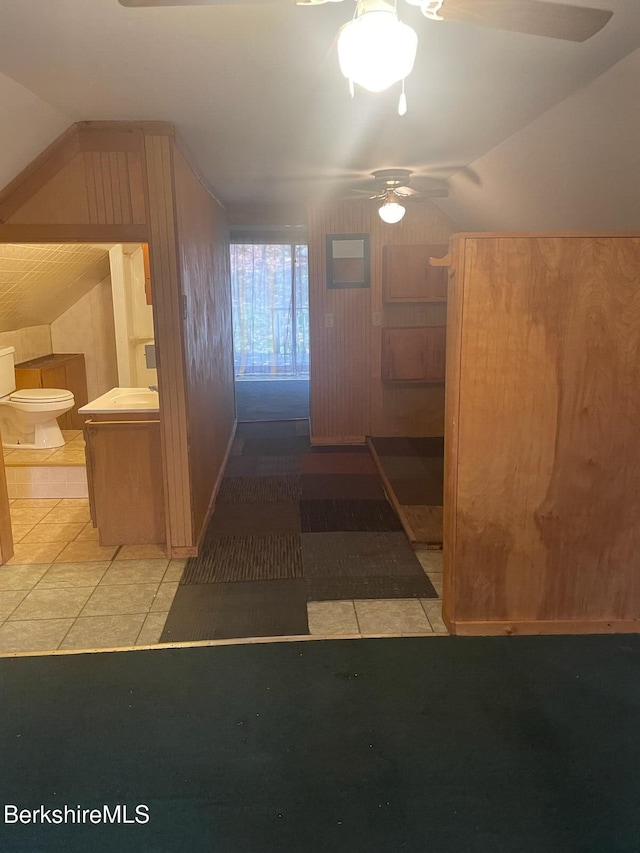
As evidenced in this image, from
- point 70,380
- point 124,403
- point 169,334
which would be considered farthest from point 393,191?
point 70,380

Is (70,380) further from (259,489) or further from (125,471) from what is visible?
(125,471)

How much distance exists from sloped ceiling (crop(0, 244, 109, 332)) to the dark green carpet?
3.20m

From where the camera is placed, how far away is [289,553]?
347 centimetres

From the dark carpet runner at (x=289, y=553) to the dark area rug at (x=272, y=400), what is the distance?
72.6 inches

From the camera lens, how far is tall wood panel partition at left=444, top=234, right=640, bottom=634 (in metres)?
2.33

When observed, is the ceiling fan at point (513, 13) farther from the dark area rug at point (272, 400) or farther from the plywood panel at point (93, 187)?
the dark area rug at point (272, 400)

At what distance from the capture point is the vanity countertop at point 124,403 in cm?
343

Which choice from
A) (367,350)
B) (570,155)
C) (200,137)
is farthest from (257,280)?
(570,155)

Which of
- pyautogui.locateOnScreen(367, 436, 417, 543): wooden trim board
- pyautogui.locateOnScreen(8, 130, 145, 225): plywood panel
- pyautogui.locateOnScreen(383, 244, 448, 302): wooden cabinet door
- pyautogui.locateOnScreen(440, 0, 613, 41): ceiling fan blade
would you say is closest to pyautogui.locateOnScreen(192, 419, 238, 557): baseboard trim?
pyautogui.locateOnScreen(367, 436, 417, 543): wooden trim board

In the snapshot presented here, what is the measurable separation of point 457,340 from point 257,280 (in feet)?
23.9

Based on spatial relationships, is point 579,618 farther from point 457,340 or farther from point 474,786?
point 457,340

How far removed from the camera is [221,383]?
17.2ft

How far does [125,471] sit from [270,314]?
6306mm

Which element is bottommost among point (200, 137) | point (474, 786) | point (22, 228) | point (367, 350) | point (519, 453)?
point (474, 786)
